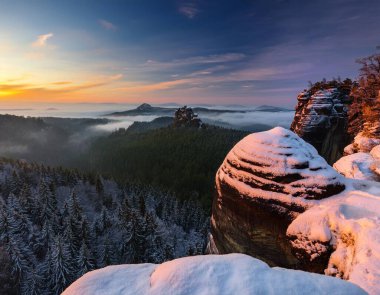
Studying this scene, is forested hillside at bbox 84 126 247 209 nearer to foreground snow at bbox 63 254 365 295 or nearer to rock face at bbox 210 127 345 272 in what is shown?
rock face at bbox 210 127 345 272

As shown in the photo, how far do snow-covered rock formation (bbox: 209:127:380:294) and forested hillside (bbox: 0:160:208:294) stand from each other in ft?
169

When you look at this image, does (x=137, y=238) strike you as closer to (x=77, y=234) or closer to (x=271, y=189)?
(x=77, y=234)

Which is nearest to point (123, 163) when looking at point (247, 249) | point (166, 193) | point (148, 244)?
point (166, 193)

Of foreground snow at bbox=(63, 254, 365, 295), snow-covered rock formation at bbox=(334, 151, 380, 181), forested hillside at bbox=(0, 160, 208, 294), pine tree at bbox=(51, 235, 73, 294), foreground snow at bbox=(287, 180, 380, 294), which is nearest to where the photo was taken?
foreground snow at bbox=(63, 254, 365, 295)

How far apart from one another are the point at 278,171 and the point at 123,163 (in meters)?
183

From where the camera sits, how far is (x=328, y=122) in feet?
119

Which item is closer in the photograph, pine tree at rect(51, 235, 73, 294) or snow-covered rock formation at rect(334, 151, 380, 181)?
snow-covered rock formation at rect(334, 151, 380, 181)

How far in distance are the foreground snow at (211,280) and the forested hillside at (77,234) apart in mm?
58112

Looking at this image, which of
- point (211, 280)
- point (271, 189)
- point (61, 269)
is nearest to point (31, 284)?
point (61, 269)

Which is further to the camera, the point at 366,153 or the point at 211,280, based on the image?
the point at 366,153

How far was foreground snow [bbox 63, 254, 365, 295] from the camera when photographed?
17.4ft

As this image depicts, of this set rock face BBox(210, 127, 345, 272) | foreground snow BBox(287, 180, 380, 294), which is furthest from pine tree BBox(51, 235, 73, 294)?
foreground snow BBox(287, 180, 380, 294)

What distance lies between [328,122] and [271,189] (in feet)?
85.3

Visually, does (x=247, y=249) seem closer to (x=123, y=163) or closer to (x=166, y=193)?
(x=166, y=193)
